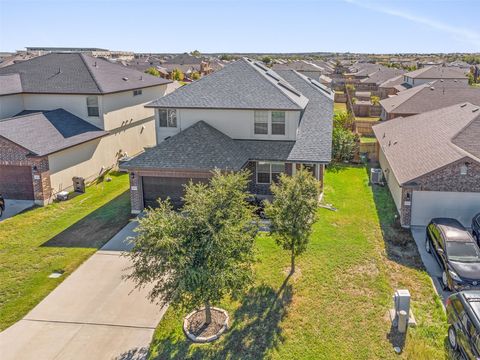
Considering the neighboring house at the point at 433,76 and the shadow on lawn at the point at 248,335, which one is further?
the neighboring house at the point at 433,76

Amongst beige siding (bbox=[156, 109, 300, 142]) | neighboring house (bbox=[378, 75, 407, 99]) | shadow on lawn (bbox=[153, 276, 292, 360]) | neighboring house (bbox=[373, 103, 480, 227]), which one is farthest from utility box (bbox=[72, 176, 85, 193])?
neighboring house (bbox=[378, 75, 407, 99])

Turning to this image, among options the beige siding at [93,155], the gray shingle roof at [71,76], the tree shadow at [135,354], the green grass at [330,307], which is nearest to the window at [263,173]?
the green grass at [330,307]

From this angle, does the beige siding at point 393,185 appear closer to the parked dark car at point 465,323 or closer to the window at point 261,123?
the window at point 261,123

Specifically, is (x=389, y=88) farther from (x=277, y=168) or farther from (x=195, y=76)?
(x=277, y=168)

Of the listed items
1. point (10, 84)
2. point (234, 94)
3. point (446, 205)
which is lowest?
point (446, 205)

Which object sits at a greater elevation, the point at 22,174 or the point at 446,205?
the point at 22,174

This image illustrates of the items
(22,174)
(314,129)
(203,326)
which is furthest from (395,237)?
(22,174)
